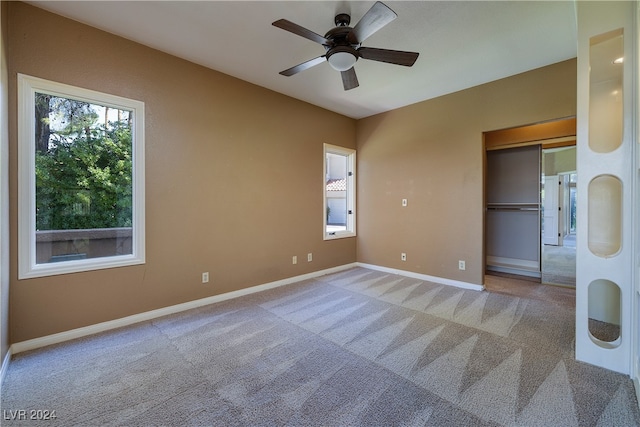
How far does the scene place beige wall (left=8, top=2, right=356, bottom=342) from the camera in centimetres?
238

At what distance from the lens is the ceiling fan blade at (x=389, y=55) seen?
2.27m

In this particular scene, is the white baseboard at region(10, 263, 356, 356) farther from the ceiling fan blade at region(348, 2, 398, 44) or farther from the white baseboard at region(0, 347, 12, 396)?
the ceiling fan blade at region(348, 2, 398, 44)

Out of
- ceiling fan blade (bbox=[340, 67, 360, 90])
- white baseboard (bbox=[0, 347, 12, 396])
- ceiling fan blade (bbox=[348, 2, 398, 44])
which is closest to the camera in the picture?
ceiling fan blade (bbox=[348, 2, 398, 44])

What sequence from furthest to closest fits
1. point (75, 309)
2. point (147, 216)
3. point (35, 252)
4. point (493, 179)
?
point (493, 179) < point (147, 216) < point (75, 309) < point (35, 252)

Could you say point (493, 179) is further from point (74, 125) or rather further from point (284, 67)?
point (74, 125)

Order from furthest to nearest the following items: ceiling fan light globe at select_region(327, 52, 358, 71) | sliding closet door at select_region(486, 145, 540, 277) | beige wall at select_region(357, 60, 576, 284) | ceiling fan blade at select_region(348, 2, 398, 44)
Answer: sliding closet door at select_region(486, 145, 540, 277)
beige wall at select_region(357, 60, 576, 284)
ceiling fan light globe at select_region(327, 52, 358, 71)
ceiling fan blade at select_region(348, 2, 398, 44)

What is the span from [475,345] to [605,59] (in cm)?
277

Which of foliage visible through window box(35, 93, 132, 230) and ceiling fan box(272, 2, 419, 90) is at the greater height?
ceiling fan box(272, 2, 419, 90)

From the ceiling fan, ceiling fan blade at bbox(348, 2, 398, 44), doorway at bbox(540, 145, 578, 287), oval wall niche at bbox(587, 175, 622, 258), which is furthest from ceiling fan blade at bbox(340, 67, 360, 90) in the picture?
doorway at bbox(540, 145, 578, 287)

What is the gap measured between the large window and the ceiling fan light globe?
2129mm

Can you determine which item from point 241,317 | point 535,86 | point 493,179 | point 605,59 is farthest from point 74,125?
point 493,179

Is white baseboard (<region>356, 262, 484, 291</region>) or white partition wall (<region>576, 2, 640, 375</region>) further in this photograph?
white baseboard (<region>356, 262, 484, 291</region>)

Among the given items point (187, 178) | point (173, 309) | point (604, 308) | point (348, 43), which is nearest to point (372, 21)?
point (348, 43)

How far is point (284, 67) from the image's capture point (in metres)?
3.33
